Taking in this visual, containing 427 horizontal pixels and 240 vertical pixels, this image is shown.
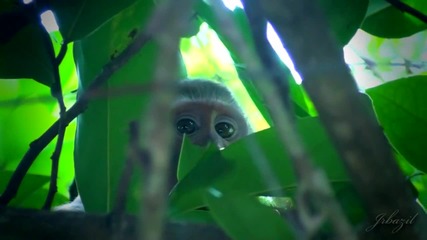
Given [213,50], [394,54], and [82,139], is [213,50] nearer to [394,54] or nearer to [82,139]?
[394,54]

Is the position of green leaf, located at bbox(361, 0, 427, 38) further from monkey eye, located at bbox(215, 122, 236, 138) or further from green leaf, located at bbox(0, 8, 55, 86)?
monkey eye, located at bbox(215, 122, 236, 138)

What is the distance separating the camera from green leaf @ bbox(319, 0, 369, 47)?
59cm

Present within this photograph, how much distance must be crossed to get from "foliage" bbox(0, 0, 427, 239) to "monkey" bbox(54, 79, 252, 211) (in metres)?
0.57

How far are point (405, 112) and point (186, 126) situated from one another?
79cm

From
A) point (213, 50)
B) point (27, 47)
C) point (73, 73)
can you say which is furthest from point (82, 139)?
point (213, 50)

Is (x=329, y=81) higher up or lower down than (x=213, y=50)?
higher up

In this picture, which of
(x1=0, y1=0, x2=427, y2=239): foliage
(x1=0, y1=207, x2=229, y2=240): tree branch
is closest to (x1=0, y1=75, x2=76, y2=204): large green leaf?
(x1=0, y1=0, x2=427, y2=239): foliage

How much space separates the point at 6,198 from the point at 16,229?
0.10m

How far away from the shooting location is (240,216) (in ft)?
1.16

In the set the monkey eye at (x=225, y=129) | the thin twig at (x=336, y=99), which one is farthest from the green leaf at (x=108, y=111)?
the monkey eye at (x=225, y=129)

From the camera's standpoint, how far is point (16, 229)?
40cm

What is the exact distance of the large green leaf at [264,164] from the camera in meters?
0.47

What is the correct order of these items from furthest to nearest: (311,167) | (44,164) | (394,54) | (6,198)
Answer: (394,54) < (44,164) < (6,198) < (311,167)

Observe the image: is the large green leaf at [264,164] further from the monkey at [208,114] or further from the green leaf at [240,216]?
the monkey at [208,114]
